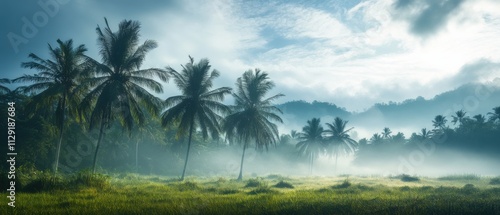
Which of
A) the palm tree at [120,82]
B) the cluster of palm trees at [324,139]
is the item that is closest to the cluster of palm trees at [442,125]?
the cluster of palm trees at [324,139]

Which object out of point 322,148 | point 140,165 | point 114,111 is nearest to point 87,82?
point 114,111

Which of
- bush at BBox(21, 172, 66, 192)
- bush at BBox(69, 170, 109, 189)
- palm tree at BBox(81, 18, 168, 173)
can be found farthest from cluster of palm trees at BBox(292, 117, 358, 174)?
bush at BBox(21, 172, 66, 192)

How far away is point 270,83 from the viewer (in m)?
40.1

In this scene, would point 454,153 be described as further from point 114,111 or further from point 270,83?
point 114,111

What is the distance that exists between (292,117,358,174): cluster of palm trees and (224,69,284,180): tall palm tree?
24819 millimetres

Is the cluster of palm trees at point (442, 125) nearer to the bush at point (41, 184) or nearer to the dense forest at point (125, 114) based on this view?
the dense forest at point (125, 114)

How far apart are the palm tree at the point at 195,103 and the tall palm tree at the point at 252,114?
4633 millimetres

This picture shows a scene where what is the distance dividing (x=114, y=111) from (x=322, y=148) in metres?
49.4

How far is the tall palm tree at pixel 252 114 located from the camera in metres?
38.4

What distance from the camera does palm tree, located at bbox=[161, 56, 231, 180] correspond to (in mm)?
32625

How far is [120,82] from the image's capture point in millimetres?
25219

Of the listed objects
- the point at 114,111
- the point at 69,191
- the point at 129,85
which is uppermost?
the point at 129,85

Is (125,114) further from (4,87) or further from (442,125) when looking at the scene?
(442,125)

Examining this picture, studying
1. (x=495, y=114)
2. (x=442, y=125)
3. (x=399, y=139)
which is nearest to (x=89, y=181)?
(x=495, y=114)
